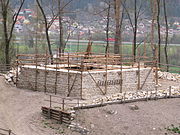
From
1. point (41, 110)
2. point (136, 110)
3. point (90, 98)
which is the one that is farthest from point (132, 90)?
point (41, 110)

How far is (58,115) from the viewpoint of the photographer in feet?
59.2

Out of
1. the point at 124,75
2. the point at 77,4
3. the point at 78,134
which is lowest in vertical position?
the point at 78,134

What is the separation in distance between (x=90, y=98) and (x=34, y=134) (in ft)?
20.2

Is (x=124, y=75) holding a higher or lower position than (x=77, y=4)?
lower

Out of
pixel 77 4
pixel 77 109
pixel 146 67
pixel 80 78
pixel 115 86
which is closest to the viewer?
pixel 77 109

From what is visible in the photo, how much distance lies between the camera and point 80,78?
21984 millimetres

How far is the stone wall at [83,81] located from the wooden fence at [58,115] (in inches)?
147

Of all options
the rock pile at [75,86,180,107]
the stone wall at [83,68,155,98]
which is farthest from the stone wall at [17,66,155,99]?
the rock pile at [75,86,180,107]

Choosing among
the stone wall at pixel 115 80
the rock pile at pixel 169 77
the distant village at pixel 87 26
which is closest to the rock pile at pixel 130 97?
the stone wall at pixel 115 80

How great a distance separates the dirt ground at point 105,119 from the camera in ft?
55.6

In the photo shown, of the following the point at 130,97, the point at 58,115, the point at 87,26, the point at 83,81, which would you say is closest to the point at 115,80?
the point at 83,81

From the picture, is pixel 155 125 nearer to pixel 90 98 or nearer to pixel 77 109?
pixel 77 109

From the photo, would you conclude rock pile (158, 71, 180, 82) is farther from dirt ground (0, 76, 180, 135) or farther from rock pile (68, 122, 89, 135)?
rock pile (68, 122, 89, 135)

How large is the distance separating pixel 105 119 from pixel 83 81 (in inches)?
173
